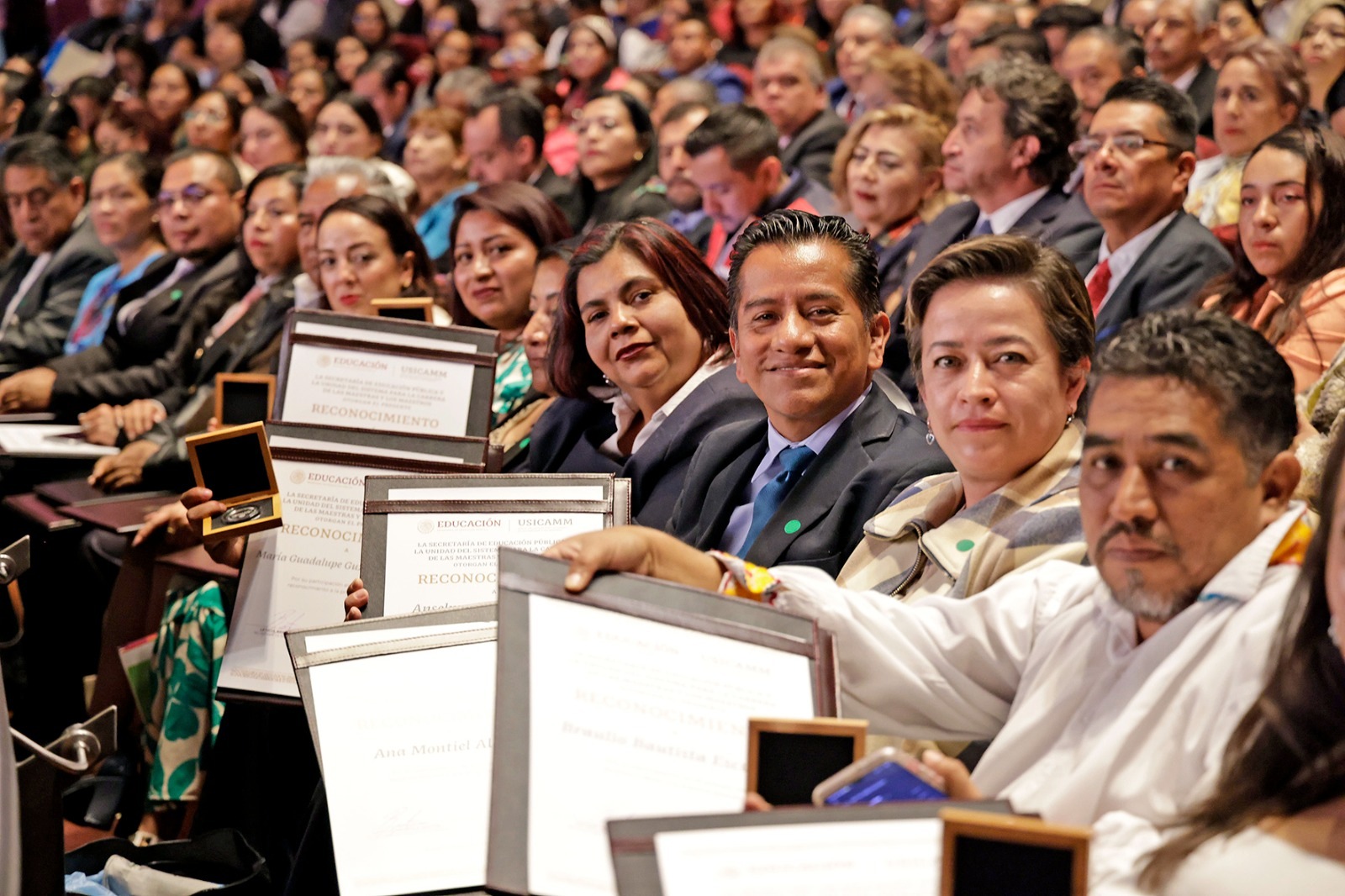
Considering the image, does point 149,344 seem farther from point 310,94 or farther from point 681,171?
point 310,94

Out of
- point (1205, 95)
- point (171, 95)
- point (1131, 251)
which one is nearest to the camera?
point (1131, 251)

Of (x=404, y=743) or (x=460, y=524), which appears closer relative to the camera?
(x=404, y=743)

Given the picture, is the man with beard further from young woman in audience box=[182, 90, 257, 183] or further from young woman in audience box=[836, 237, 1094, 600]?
young woman in audience box=[836, 237, 1094, 600]

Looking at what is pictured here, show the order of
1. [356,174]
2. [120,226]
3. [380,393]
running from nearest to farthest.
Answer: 1. [380,393]
2. [356,174]
3. [120,226]

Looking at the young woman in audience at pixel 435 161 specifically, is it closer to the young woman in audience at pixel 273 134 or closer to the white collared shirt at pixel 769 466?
the young woman in audience at pixel 273 134

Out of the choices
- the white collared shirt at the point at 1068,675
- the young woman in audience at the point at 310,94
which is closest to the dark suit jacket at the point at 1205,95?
the white collared shirt at the point at 1068,675

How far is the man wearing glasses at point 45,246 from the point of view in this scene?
616 centimetres

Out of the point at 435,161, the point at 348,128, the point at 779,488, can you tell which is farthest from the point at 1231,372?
the point at 348,128

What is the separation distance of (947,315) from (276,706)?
176 cm

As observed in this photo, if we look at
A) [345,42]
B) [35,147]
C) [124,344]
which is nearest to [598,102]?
[124,344]

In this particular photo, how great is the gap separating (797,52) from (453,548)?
4731 millimetres

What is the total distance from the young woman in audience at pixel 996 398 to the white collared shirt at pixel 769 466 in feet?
1.28

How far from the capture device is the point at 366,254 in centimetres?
423

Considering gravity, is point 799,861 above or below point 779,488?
below
